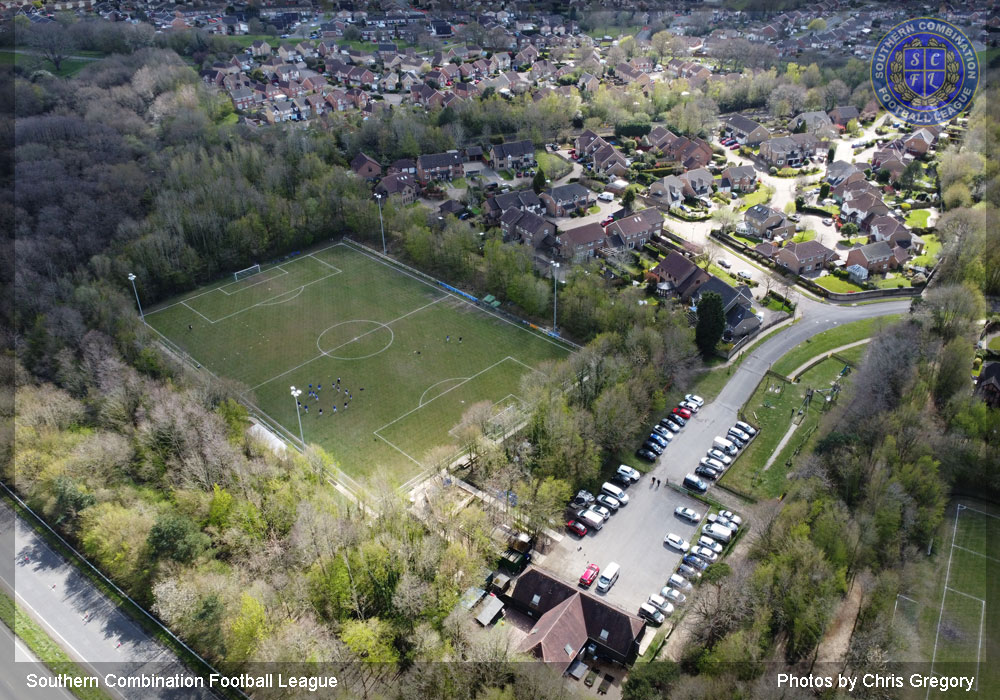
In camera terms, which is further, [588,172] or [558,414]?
[588,172]

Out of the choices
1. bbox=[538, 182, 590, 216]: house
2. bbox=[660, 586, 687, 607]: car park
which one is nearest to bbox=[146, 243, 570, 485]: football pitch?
bbox=[660, 586, 687, 607]: car park

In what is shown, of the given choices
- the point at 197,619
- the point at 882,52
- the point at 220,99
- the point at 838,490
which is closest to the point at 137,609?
the point at 197,619

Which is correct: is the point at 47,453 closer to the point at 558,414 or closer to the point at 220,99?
the point at 558,414

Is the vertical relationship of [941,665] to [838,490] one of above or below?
below

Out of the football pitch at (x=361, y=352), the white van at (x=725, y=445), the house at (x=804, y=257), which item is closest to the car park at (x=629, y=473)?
the white van at (x=725, y=445)

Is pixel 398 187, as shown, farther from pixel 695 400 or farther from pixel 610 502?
pixel 610 502

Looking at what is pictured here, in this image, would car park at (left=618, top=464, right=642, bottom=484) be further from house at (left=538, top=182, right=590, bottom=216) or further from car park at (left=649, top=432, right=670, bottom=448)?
house at (left=538, top=182, right=590, bottom=216)
